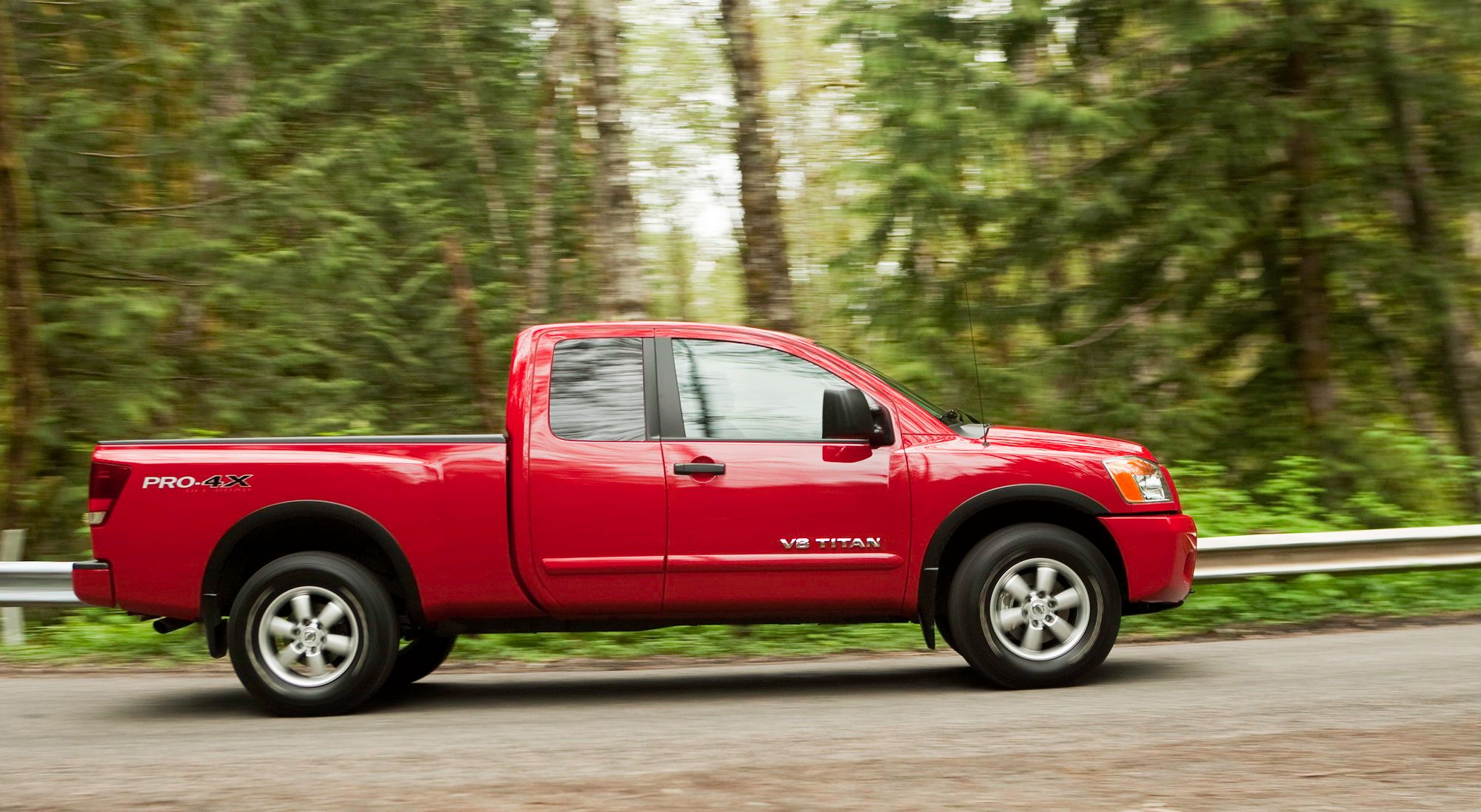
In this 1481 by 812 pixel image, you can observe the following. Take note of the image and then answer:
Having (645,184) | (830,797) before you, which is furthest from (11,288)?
(645,184)

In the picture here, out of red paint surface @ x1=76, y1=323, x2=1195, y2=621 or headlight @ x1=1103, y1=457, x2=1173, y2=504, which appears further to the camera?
headlight @ x1=1103, y1=457, x2=1173, y2=504

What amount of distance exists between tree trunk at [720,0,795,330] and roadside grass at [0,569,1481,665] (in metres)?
3.93

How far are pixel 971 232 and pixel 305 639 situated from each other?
7238 millimetres

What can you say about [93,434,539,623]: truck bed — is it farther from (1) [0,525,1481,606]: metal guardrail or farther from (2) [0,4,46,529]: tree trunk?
(2) [0,4,46,529]: tree trunk

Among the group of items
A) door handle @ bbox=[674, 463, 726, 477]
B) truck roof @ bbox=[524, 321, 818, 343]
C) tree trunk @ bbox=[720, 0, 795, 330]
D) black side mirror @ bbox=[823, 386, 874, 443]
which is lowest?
door handle @ bbox=[674, 463, 726, 477]

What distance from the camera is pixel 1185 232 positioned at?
39.8ft

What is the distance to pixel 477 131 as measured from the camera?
16672mm

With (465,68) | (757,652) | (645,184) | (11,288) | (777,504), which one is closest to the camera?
(777,504)

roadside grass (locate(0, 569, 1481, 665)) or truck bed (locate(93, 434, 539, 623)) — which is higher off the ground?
truck bed (locate(93, 434, 539, 623))

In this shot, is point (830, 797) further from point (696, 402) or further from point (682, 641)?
point (682, 641)

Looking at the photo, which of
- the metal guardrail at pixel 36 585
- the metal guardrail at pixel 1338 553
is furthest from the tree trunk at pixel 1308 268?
the metal guardrail at pixel 36 585

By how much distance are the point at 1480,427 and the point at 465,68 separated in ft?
40.5

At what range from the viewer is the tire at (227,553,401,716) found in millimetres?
6574

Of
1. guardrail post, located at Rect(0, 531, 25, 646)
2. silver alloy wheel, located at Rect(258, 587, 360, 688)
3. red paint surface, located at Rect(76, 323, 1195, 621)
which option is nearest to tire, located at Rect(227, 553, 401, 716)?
silver alloy wheel, located at Rect(258, 587, 360, 688)
